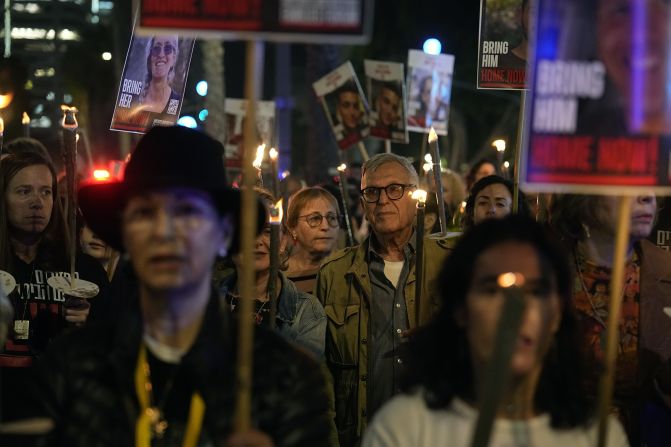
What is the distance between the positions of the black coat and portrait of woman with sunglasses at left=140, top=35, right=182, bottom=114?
4.75 m

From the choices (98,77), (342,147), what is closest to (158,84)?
(342,147)

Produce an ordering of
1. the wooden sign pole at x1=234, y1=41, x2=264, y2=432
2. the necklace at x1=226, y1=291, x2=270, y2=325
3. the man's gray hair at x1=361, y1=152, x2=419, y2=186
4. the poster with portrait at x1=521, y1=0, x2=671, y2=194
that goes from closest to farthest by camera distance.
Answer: the wooden sign pole at x1=234, y1=41, x2=264, y2=432 < the poster with portrait at x1=521, y1=0, x2=671, y2=194 < the necklace at x1=226, y1=291, x2=270, y2=325 < the man's gray hair at x1=361, y1=152, x2=419, y2=186

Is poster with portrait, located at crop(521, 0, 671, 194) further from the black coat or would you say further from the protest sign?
the black coat

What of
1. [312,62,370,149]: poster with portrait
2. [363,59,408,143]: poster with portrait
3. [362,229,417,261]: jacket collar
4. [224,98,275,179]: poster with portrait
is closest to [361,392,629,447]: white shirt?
[362,229,417,261]: jacket collar

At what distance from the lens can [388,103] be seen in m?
12.5

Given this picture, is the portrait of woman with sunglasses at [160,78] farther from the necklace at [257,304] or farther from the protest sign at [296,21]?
the protest sign at [296,21]

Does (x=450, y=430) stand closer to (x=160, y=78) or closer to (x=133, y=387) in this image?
(x=133, y=387)

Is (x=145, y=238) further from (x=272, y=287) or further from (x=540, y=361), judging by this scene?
(x=272, y=287)

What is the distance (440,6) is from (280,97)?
18.8ft

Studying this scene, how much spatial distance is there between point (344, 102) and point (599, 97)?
27.9 feet

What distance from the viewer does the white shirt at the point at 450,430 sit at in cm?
387

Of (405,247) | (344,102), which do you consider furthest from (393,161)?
(344,102)

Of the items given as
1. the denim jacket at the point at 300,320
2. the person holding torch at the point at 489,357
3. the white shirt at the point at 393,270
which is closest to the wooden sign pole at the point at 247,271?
the person holding torch at the point at 489,357

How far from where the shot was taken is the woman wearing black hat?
12.5ft
